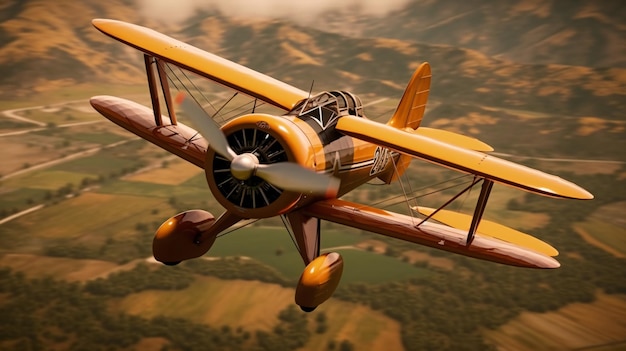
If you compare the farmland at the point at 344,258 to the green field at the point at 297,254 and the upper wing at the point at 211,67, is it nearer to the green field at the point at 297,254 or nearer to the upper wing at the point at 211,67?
the green field at the point at 297,254

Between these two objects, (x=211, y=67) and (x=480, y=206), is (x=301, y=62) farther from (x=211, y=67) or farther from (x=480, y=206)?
(x=480, y=206)

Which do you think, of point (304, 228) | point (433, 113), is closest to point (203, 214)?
point (304, 228)

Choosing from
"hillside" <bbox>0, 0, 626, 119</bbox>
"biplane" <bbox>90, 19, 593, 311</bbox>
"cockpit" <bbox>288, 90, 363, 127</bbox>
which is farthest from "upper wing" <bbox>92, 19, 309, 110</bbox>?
"hillside" <bbox>0, 0, 626, 119</bbox>

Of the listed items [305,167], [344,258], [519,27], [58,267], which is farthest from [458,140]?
[519,27]

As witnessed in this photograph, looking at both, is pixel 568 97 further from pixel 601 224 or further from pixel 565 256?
pixel 565 256

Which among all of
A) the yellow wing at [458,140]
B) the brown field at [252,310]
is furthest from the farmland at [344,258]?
the yellow wing at [458,140]

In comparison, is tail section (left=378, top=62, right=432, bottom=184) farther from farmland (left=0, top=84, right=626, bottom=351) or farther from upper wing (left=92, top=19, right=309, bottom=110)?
farmland (left=0, top=84, right=626, bottom=351)
